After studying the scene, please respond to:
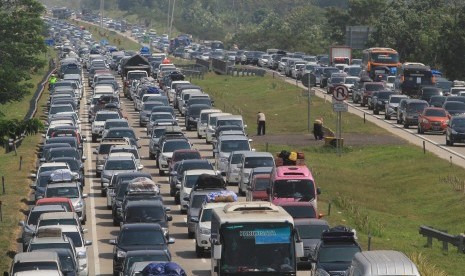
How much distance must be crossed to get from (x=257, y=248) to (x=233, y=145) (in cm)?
3176

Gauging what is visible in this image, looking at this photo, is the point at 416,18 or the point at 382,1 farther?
the point at 382,1

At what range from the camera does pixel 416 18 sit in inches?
5266

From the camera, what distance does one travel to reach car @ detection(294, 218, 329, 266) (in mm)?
38741

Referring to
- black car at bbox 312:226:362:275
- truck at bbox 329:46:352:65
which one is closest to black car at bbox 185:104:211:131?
black car at bbox 312:226:362:275

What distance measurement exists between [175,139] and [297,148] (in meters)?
10.4

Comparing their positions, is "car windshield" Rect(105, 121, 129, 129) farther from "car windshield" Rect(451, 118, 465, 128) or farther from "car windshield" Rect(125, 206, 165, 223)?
"car windshield" Rect(125, 206, 165, 223)

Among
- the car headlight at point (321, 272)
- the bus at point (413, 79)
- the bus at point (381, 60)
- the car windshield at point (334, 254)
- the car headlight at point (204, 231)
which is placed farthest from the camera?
the bus at point (381, 60)

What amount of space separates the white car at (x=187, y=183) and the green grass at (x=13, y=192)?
5.31 meters

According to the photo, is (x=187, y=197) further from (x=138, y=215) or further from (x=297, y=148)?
(x=297, y=148)

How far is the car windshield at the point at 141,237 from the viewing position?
38.9 m

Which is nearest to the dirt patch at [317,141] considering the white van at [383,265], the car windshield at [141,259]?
the car windshield at [141,259]

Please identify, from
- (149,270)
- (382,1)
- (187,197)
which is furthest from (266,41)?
(149,270)

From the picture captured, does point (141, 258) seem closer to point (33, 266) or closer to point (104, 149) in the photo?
point (33, 266)

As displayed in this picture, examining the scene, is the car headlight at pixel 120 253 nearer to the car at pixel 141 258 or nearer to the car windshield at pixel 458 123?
the car at pixel 141 258
